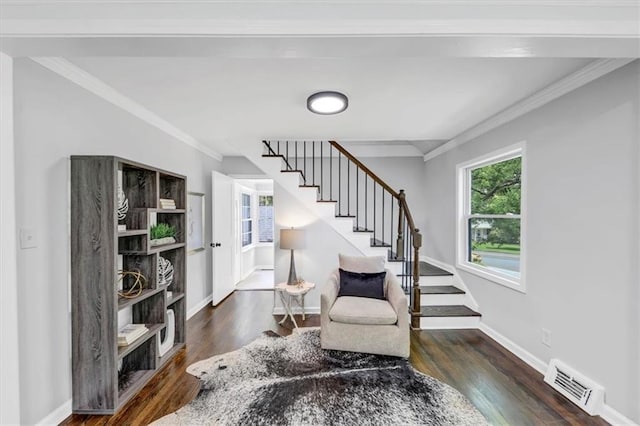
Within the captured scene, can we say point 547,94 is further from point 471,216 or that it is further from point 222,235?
point 222,235

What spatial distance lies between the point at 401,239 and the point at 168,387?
309 cm

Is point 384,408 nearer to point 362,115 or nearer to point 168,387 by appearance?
point 168,387

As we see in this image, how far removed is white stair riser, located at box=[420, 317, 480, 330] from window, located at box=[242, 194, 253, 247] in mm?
4270

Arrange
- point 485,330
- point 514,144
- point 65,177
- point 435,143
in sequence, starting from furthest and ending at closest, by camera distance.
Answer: point 435,143, point 485,330, point 514,144, point 65,177

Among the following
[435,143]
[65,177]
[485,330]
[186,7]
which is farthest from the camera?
[435,143]

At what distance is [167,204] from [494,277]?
3562mm

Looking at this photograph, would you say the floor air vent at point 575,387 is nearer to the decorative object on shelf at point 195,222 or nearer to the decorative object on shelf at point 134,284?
the decorative object on shelf at point 134,284

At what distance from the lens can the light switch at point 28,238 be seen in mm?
1698

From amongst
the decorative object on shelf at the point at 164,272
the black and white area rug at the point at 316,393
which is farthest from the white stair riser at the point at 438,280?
the decorative object on shelf at the point at 164,272

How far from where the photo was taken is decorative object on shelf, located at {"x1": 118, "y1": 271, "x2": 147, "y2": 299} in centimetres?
235

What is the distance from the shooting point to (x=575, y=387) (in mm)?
2133

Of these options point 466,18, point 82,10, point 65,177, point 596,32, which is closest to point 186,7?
point 82,10

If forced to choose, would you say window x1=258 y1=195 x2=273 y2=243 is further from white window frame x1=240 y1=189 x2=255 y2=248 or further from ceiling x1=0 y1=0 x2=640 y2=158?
ceiling x1=0 y1=0 x2=640 y2=158

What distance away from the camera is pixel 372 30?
1335mm
